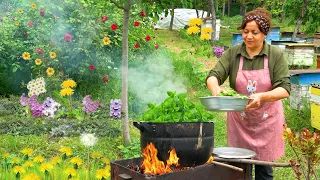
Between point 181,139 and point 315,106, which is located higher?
point 181,139

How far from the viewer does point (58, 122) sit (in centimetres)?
654

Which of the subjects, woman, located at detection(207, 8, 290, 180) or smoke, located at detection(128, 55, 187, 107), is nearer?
woman, located at detection(207, 8, 290, 180)

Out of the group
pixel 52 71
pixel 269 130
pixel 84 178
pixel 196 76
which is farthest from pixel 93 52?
pixel 269 130

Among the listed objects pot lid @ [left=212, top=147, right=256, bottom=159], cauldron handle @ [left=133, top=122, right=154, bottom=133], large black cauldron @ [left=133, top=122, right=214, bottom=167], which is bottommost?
pot lid @ [left=212, top=147, right=256, bottom=159]

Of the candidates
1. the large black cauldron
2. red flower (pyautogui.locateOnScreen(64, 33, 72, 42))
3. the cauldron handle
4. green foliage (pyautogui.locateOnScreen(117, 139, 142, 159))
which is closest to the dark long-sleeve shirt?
the large black cauldron

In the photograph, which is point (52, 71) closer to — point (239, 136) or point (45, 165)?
point (45, 165)

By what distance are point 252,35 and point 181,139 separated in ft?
3.36

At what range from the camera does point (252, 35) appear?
3.37 metres

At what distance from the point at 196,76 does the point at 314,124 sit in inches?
141

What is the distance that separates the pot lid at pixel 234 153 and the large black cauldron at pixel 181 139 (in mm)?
314

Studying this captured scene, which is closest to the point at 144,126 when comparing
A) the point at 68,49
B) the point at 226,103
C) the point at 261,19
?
the point at 226,103

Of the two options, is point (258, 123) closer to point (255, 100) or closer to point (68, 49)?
point (255, 100)

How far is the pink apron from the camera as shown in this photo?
347 cm

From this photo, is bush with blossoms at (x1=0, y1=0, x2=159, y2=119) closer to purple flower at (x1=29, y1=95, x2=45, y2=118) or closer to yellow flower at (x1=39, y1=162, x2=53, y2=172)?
purple flower at (x1=29, y1=95, x2=45, y2=118)
